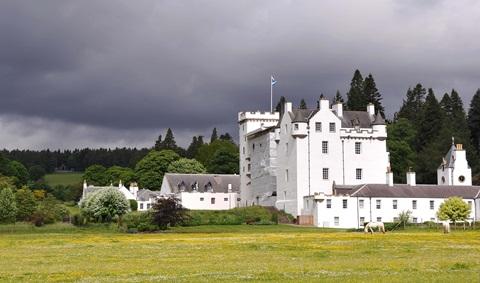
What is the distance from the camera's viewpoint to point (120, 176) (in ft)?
578

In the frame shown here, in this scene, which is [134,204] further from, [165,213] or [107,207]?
[165,213]

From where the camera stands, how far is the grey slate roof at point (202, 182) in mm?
124688

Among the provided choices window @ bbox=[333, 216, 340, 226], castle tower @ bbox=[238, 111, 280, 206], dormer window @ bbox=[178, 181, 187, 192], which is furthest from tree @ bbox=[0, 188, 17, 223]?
window @ bbox=[333, 216, 340, 226]

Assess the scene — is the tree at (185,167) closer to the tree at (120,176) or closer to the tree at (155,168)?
the tree at (155,168)

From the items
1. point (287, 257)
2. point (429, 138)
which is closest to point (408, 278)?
point (287, 257)

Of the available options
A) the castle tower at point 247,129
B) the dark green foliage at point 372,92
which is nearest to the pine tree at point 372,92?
the dark green foliage at point 372,92

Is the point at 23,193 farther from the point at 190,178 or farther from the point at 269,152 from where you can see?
the point at 269,152

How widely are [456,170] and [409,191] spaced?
1340 cm

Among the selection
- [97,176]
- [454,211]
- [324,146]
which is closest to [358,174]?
[324,146]

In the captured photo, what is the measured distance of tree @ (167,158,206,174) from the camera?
5920 inches

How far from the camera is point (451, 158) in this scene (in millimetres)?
105375

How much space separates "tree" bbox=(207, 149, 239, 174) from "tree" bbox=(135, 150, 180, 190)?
9.92 meters

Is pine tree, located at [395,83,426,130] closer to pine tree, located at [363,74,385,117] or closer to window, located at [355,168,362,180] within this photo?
pine tree, located at [363,74,385,117]

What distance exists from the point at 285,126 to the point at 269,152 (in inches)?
276
